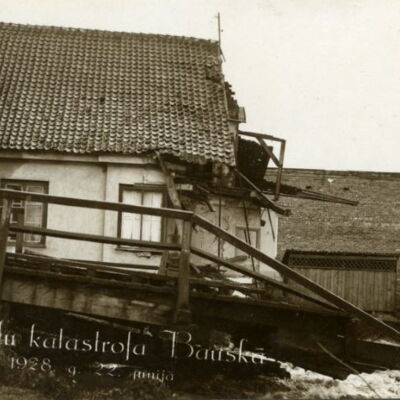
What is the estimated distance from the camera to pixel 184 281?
22.1 ft

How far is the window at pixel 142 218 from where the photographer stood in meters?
14.3

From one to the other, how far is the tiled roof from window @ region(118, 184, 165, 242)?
898 mm

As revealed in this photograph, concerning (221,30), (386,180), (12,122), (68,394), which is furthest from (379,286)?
(68,394)

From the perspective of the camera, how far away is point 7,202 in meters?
6.86

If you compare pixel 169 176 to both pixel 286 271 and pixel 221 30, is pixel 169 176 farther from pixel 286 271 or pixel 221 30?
pixel 286 271

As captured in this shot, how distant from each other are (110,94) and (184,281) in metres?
10.0

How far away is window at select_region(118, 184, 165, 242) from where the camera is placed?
14.3 meters

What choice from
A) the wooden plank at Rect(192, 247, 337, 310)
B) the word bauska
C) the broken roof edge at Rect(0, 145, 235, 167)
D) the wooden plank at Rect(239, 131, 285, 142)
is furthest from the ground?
the wooden plank at Rect(239, 131, 285, 142)

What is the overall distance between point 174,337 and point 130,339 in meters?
1.64

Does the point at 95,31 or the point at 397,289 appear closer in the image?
the point at 95,31

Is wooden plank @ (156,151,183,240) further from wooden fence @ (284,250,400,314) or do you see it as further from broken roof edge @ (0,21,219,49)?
wooden fence @ (284,250,400,314)

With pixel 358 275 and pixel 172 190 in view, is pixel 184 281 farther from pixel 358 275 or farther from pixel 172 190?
pixel 358 275

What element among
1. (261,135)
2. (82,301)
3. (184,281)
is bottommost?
(82,301)

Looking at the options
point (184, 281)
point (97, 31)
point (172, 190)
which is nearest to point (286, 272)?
point (184, 281)
